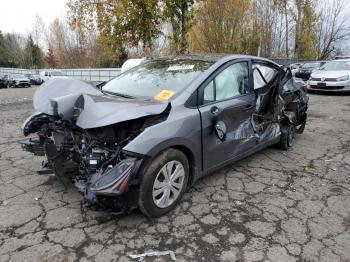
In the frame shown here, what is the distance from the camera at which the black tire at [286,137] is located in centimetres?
516

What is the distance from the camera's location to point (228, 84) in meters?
3.91

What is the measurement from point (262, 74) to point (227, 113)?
4.27ft

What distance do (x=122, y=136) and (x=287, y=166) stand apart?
2727 millimetres

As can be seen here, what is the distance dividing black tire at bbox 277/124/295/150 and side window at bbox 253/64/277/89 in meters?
0.88

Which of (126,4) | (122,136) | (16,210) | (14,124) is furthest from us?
(126,4)

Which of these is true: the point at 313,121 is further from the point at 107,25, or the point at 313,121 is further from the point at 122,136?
the point at 107,25

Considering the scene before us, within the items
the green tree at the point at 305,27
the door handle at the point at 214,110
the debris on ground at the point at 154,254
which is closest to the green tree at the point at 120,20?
the door handle at the point at 214,110

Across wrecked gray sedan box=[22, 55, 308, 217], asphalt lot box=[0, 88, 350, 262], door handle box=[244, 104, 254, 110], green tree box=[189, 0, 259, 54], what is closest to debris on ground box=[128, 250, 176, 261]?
asphalt lot box=[0, 88, 350, 262]

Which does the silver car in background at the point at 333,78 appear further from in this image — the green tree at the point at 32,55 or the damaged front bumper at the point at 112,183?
the green tree at the point at 32,55

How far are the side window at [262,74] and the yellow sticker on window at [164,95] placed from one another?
145cm

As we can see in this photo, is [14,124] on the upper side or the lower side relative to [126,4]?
lower

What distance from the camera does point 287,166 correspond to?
4.67 m

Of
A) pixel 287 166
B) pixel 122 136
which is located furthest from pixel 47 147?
pixel 287 166

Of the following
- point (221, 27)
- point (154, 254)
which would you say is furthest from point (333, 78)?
point (221, 27)
